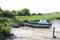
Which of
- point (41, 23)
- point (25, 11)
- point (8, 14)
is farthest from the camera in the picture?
point (41, 23)

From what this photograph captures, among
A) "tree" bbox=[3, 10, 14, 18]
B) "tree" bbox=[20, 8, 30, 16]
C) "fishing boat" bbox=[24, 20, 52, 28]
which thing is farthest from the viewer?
"fishing boat" bbox=[24, 20, 52, 28]

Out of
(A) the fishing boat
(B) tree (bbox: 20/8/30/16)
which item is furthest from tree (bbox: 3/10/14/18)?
(A) the fishing boat

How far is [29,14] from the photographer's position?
6.08 metres

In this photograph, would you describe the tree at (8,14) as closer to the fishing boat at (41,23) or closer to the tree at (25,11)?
the tree at (25,11)

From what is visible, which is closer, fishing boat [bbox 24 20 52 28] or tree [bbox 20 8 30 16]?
tree [bbox 20 8 30 16]

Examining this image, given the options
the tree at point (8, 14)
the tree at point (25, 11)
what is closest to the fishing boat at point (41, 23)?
the tree at point (25, 11)

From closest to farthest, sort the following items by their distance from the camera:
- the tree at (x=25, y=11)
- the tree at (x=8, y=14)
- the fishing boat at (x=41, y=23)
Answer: the tree at (x=8, y=14)
the tree at (x=25, y=11)
the fishing boat at (x=41, y=23)

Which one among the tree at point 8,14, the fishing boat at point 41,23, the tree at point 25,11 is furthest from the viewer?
the fishing boat at point 41,23

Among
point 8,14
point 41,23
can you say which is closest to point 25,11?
point 8,14

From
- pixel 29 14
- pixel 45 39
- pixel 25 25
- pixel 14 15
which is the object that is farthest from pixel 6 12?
pixel 25 25

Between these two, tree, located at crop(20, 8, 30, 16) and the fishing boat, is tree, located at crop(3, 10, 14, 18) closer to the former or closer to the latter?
tree, located at crop(20, 8, 30, 16)

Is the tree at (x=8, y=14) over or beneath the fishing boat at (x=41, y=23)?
over

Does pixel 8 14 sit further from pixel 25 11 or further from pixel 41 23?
pixel 41 23

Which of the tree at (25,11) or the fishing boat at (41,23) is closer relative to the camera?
the tree at (25,11)
